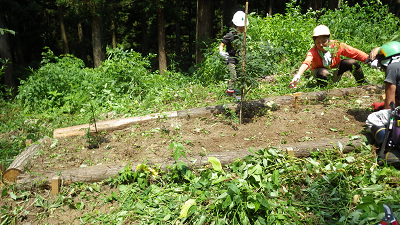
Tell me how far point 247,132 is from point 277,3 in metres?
19.9

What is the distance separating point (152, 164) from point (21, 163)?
1799mm

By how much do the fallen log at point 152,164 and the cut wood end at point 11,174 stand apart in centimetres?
8

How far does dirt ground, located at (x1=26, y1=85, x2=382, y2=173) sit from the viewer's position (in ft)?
11.9

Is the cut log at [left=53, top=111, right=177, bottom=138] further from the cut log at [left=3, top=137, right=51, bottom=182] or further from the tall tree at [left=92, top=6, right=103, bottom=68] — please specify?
the tall tree at [left=92, top=6, right=103, bottom=68]

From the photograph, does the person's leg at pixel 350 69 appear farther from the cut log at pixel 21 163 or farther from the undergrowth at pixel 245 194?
the cut log at pixel 21 163

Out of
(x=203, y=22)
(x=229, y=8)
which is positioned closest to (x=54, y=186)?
(x=203, y=22)

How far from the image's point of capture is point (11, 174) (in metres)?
3.26

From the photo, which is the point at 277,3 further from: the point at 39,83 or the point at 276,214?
the point at 276,214

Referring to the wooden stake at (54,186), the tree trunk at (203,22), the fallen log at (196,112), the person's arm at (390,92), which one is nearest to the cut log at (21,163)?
the fallen log at (196,112)

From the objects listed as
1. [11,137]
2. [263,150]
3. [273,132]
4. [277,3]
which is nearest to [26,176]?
[11,137]

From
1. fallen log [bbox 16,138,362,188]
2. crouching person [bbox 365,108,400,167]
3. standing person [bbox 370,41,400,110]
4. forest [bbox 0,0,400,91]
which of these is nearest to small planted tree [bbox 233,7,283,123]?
fallen log [bbox 16,138,362,188]

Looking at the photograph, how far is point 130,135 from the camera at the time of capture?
14.0 ft

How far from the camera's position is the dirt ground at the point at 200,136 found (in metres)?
3.48

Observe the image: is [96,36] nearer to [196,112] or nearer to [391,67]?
[196,112]
